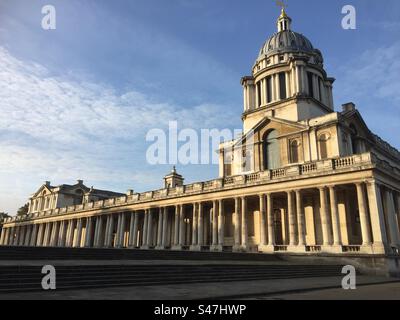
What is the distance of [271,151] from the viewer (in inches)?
1645

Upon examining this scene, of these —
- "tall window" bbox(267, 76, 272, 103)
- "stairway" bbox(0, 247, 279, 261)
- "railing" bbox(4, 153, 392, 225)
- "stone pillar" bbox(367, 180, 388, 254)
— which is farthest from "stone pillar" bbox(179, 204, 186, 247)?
"stone pillar" bbox(367, 180, 388, 254)

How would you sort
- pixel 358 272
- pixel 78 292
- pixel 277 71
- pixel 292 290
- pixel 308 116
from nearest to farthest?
1. pixel 78 292
2. pixel 292 290
3. pixel 358 272
4. pixel 308 116
5. pixel 277 71

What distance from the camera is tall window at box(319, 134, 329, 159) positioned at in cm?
3678

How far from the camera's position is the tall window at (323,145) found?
36.8m

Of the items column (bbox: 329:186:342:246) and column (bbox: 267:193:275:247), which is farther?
column (bbox: 267:193:275:247)

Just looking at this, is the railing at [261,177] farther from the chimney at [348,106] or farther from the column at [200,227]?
the chimney at [348,106]

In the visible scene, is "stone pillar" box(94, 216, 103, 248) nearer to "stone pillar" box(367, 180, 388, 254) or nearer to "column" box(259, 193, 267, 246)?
"column" box(259, 193, 267, 246)

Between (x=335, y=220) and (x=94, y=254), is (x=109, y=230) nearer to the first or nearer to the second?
(x=94, y=254)

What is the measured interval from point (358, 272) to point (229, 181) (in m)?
16.0

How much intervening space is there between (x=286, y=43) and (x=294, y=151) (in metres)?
22.1

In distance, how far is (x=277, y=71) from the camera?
49.3 meters

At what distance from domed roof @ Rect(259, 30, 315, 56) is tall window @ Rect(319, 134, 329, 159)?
19615 mm
